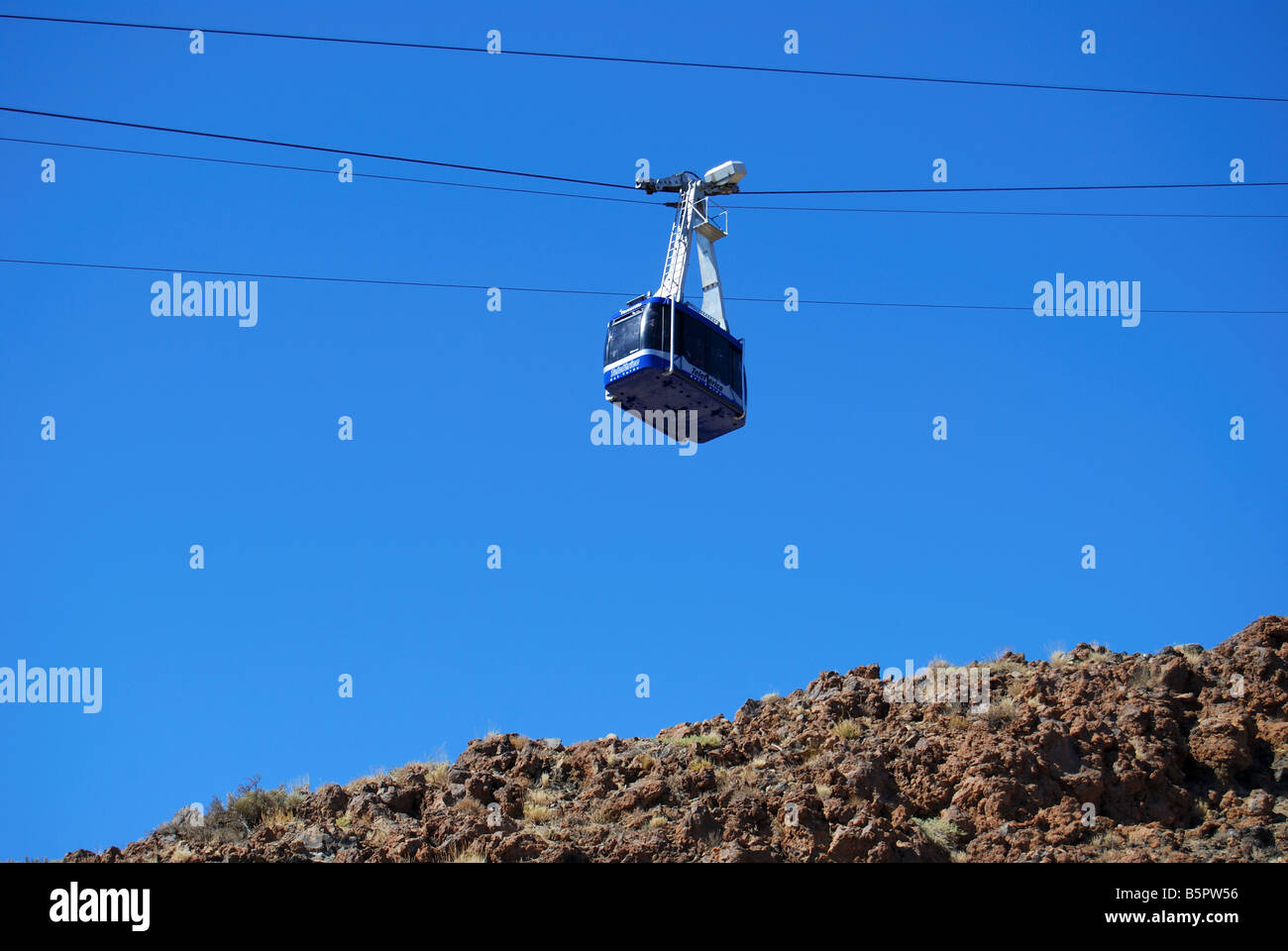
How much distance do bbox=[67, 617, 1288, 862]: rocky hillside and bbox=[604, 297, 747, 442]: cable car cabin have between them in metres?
6.89

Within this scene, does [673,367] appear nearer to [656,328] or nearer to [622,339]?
[656,328]

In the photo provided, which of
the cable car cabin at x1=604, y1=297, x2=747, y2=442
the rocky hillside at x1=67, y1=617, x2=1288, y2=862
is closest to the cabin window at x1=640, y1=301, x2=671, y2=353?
the cable car cabin at x1=604, y1=297, x2=747, y2=442

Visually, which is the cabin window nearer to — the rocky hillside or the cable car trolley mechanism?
the cable car trolley mechanism

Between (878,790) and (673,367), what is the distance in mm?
9395

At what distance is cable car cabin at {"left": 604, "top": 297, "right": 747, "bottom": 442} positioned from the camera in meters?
27.7

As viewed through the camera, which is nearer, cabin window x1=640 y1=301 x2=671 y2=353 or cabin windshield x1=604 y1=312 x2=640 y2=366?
cabin window x1=640 y1=301 x2=671 y2=353

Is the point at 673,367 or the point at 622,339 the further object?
the point at 622,339

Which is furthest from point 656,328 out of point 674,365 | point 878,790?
point 878,790

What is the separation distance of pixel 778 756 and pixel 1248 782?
872 cm

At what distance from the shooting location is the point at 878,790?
24.3 metres
